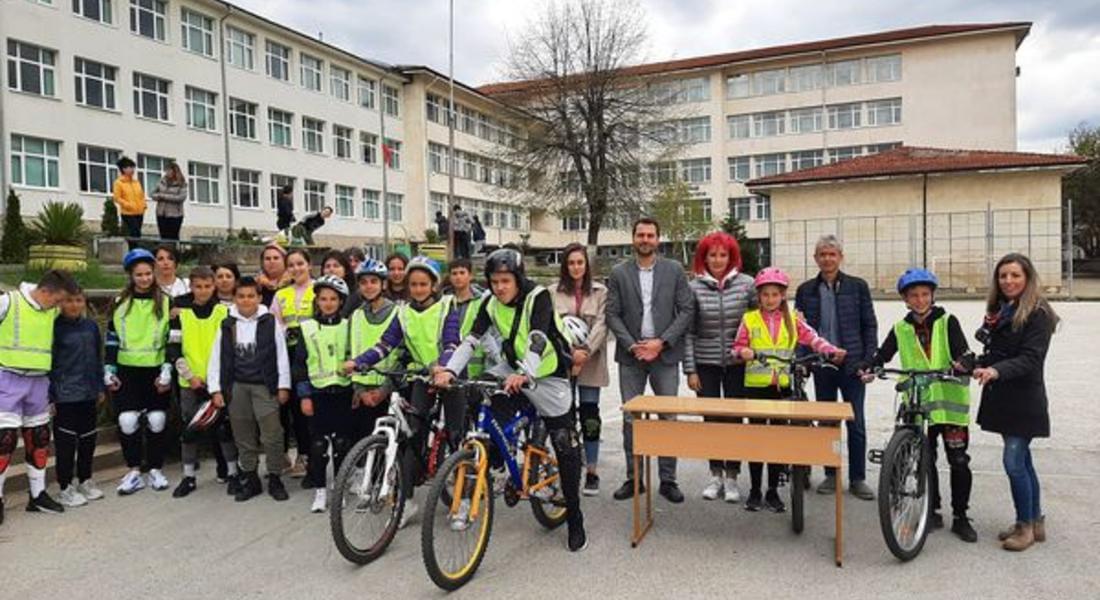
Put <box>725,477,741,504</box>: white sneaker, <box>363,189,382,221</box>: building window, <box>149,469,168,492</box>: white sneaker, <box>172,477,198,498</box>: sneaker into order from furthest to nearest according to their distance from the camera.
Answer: <box>363,189,382,221</box>: building window, <box>149,469,168,492</box>: white sneaker, <box>172,477,198,498</box>: sneaker, <box>725,477,741,504</box>: white sneaker

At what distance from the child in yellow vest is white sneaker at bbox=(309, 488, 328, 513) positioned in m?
2.94

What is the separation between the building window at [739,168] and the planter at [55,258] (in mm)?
50443

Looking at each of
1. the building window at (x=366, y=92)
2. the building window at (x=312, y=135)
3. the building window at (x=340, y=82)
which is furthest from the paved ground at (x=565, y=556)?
the building window at (x=366, y=92)

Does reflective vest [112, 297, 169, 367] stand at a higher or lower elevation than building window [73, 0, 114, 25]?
lower

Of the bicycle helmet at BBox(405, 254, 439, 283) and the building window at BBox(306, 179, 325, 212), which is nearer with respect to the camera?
the bicycle helmet at BBox(405, 254, 439, 283)

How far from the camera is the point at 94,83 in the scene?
28203 millimetres

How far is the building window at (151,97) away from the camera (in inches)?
1184

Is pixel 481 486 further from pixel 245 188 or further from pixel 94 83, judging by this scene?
pixel 245 188

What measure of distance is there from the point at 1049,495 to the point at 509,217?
180ft

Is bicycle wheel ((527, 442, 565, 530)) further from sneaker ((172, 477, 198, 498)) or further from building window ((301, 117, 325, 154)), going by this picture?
building window ((301, 117, 325, 154))

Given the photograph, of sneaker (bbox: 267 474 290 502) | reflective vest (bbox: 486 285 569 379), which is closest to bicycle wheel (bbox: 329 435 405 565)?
reflective vest (bbox: 486 285 569 379)

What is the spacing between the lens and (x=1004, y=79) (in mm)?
49812

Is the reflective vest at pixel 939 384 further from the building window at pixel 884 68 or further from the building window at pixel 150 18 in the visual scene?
the building window at pixel 884 68

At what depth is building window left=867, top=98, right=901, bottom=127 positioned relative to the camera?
53.2 meters
